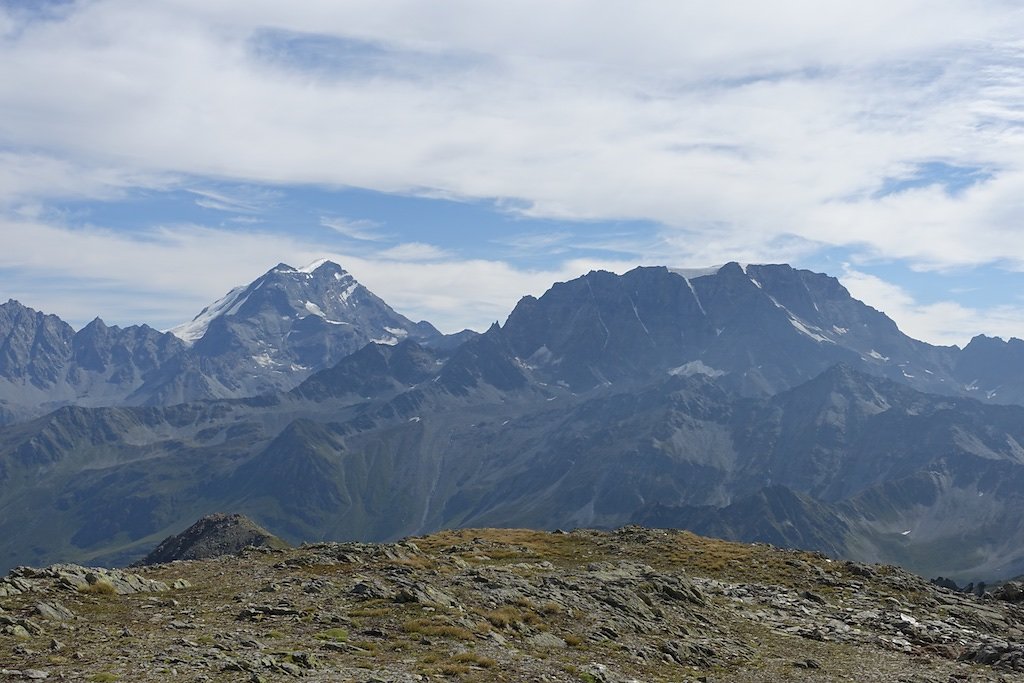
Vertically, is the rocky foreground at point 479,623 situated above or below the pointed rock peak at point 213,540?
above

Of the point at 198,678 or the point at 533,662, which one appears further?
the point at 533,662

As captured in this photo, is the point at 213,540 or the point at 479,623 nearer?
the point at 479,623

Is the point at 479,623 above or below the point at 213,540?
above

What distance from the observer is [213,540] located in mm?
178500

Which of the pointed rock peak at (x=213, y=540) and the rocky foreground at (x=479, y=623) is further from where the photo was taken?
the pointed rock peak at (x=213, y=540)

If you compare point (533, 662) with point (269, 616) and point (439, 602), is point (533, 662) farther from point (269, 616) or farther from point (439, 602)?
point (269, 616)

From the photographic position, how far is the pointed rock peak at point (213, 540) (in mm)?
170375

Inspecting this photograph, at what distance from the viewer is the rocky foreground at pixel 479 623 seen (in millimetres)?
28547

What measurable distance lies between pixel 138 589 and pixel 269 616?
1004cm

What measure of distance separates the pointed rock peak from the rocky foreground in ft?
408

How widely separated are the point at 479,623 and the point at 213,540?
6200 inches

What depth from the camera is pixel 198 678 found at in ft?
83.7

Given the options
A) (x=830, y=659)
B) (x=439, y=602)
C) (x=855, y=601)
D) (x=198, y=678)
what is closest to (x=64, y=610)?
(x=198, y=678)

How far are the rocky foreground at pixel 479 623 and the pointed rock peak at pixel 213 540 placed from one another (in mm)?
124230
